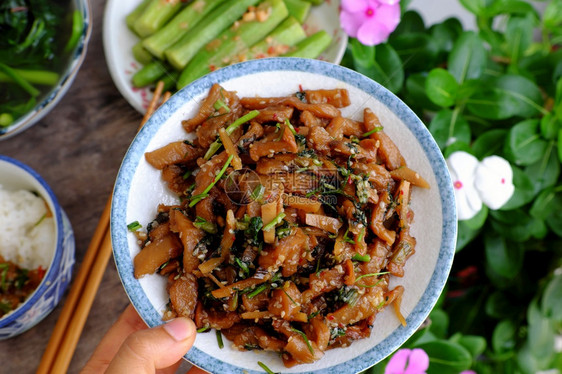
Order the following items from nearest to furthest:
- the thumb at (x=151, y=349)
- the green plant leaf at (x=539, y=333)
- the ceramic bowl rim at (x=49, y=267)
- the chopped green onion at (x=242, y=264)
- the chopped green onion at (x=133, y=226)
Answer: the thumb at (x=151, y=349)
the chopped green onion at (x=242, y=264)
the chopped green onion at (x=133, y=226)
the ceramic bowl rim at (x=49, y=267)
the green plant leaf at (x=539, y=333)

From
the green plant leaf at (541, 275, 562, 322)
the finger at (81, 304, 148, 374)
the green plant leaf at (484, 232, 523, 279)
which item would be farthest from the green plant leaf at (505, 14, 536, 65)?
the finger at (81, 304, 148, 374)

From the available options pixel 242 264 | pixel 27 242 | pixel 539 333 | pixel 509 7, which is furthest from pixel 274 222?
pixel 539 333

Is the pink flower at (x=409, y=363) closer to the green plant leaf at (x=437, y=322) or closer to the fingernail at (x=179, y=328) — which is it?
the green plant leaf at (x=437, y=322)

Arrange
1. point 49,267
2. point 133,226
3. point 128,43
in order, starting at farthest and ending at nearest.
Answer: point 128,43 < point 49,267 < point 133,226

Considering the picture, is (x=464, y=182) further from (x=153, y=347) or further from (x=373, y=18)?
(x=153, y=347)

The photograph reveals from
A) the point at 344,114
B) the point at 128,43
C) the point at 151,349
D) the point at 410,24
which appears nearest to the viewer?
the point at 151,349

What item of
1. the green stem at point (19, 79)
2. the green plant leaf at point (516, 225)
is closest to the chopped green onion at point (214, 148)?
the green stem at point (19, 79)

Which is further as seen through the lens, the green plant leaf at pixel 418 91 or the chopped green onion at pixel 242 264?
the green plant leaf at pixel 418 91
